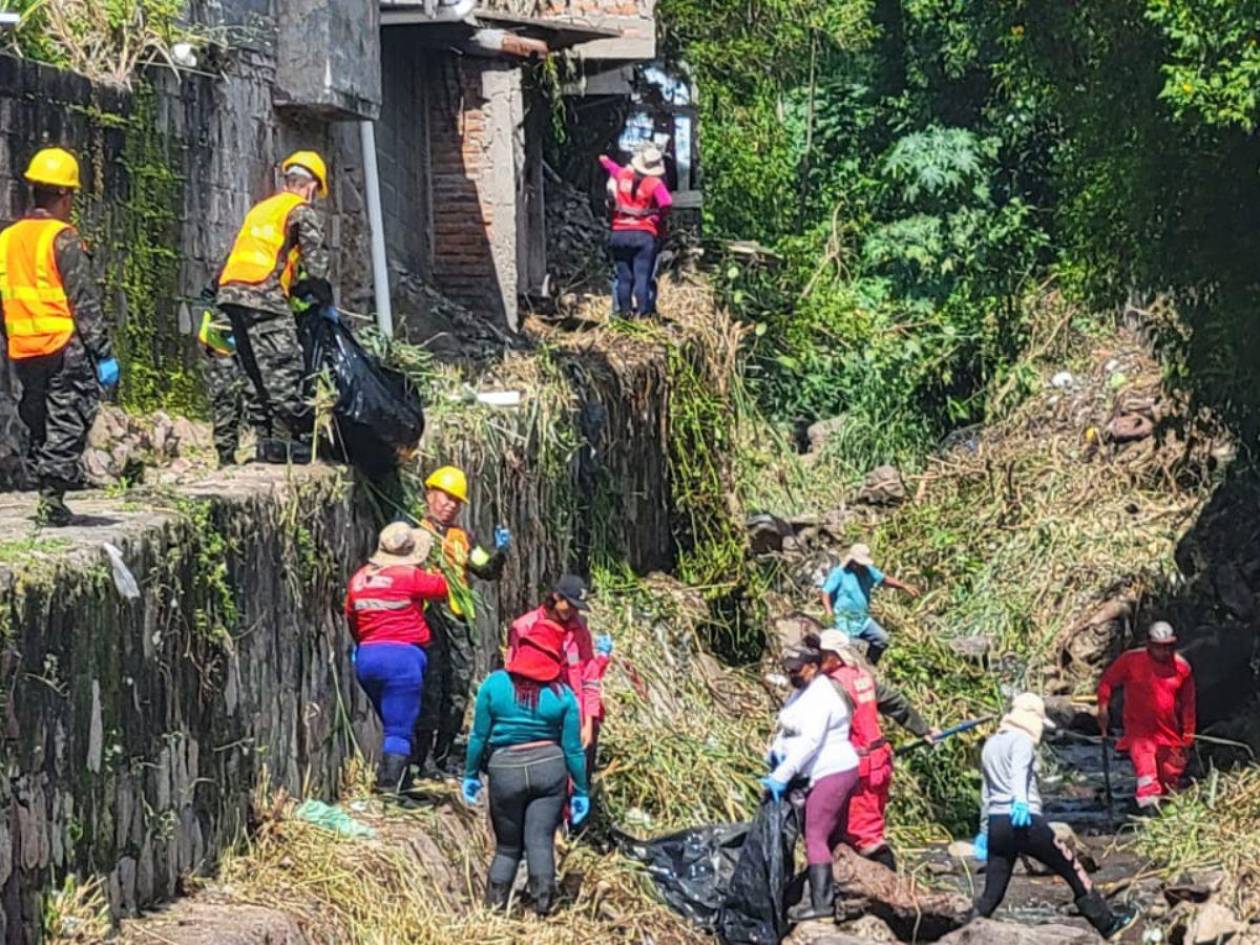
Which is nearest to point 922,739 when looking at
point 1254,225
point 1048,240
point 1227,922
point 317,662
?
point 1227,922

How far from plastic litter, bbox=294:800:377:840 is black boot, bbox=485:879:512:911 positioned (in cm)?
63

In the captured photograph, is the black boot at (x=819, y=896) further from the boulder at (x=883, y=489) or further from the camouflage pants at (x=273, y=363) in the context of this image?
the boulder at (x=883, y=489)

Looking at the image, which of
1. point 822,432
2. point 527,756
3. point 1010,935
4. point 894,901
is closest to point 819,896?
point 894,901

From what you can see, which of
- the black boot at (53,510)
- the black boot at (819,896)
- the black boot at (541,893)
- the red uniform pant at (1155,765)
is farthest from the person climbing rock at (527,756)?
the red uniform pant at (1155,765)

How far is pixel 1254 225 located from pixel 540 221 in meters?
6.49

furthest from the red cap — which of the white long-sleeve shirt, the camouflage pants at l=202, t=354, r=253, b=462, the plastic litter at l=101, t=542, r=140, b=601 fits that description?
the plastic litter at l=101, t=542, r=140, b=601

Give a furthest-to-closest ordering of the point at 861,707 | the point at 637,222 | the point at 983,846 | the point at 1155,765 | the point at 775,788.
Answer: the point at 637,222 → the point at 1155,765 → the point at 861,707 → the point at 983,846 → the point at 775,788

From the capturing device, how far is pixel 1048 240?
30609 millimetres

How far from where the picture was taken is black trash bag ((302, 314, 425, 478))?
11.9m

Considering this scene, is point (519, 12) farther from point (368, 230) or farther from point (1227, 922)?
point (1227, 922)

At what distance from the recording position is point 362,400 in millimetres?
11938

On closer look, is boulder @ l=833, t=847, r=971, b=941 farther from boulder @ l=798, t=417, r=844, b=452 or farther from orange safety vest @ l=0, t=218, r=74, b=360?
boulder @ l=798, t=417, r=844, b=452

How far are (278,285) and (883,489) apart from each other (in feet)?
54.4

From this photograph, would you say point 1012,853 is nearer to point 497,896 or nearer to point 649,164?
point 497,896
